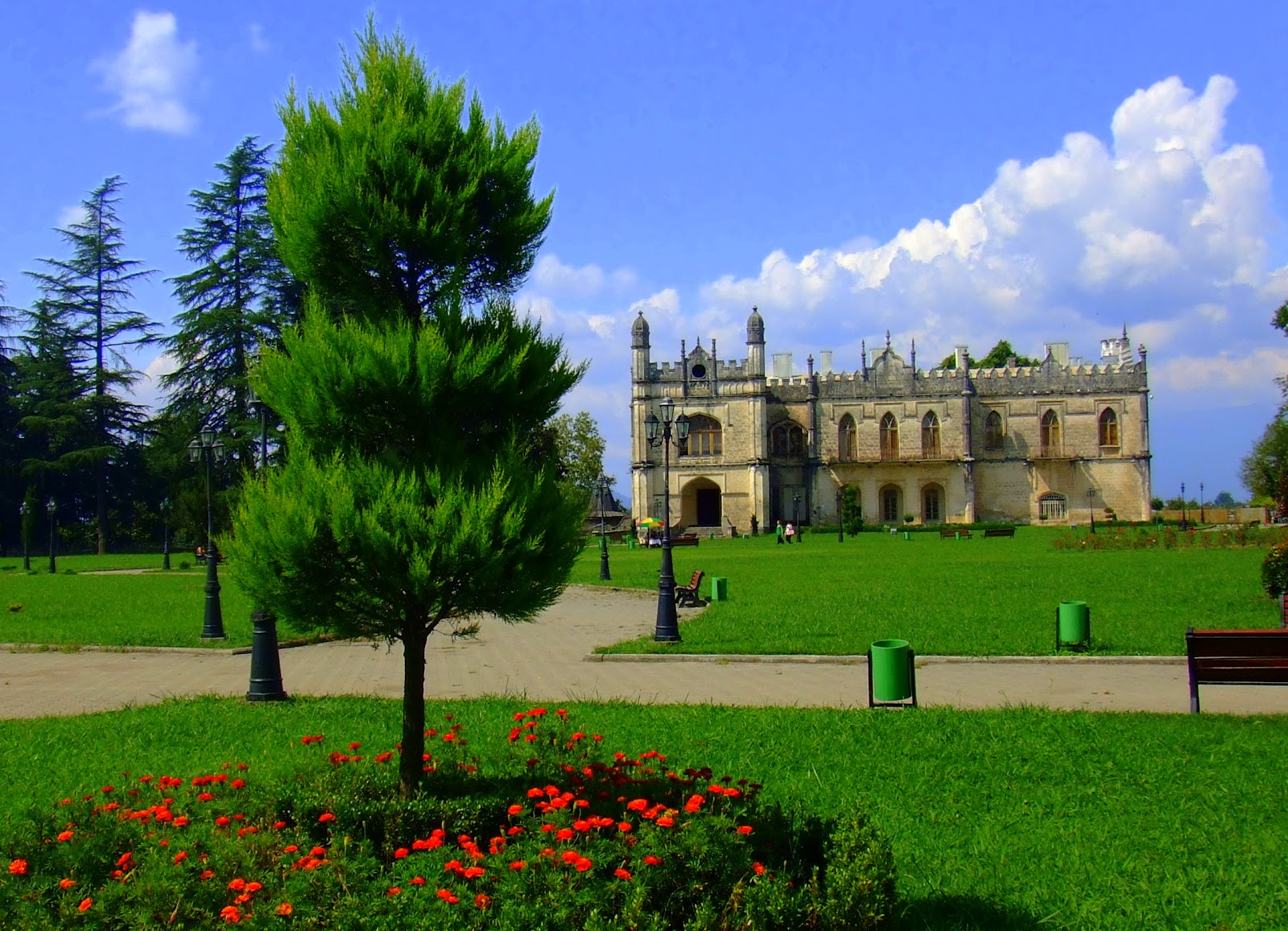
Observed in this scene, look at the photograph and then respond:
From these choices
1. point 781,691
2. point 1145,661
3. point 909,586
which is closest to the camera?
point 781,691

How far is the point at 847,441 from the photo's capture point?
6216 cm

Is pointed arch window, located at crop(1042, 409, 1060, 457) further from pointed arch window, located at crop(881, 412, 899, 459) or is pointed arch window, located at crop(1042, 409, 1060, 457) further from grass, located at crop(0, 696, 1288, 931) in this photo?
grass, located at crop(0, 696, 1288, 931)

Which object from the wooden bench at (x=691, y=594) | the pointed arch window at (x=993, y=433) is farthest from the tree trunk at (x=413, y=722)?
the pointed arch window at (x=993, y=433)

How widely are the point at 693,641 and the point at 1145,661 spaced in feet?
18.6

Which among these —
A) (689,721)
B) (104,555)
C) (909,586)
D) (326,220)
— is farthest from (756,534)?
(326,220)

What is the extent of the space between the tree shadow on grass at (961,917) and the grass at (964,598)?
808 cm

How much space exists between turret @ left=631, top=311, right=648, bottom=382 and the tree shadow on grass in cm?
5634

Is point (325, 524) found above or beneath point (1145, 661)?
above

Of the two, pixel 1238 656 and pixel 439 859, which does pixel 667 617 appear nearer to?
pixel 1238 656

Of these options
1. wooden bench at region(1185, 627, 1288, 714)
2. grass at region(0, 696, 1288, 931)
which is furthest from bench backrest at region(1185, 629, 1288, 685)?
grass at region(0, 696, 1288, 931)

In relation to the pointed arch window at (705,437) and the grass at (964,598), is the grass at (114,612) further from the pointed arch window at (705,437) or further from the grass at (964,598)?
the pointed arch window at (705,437)

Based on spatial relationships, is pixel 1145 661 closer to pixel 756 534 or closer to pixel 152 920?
pixel 152 920

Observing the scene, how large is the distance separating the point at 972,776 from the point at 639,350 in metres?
54.9

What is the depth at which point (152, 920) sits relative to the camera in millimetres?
3896
